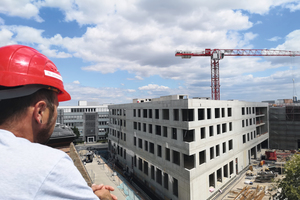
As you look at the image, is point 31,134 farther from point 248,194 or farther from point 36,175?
point 248,194

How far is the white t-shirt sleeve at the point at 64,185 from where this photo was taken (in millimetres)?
1244

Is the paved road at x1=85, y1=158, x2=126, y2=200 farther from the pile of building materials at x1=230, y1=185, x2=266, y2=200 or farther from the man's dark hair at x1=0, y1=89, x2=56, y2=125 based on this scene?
the man's dark hair at x1=0, y1=89, x2=56, y2=125

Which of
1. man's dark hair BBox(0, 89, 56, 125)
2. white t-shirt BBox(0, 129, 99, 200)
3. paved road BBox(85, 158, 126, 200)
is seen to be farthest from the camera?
paved road BBox(85, 158, 126, 200)

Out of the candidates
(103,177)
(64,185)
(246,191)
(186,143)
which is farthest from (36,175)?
(103,177)

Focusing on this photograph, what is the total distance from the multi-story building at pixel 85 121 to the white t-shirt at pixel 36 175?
310 feet

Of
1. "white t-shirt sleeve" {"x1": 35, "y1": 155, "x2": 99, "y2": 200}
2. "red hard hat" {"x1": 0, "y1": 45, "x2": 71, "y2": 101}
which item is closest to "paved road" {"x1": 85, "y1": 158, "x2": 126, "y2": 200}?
"red hard hat" {"x1": 0, "y1": 45, "x2": 71, "y2": 101}

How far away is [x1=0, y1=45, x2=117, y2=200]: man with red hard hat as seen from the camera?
4.01 ft

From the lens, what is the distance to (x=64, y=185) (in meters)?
1.29

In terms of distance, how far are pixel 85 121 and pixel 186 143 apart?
75.8 metres

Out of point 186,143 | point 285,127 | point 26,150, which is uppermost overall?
point 26,150

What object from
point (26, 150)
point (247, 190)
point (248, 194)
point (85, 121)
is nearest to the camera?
point (26, 150)

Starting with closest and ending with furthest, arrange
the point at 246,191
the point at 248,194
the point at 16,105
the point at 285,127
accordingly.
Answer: the point at 16,105 < the point at 248,194 < the point at 246,191 < the point at 285,127

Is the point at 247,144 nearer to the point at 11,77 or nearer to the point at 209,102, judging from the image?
the point at 209,102

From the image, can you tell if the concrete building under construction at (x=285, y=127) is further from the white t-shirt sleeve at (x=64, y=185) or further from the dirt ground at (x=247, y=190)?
the white t-shirt sleeve at (x=64, y=185)
